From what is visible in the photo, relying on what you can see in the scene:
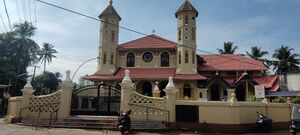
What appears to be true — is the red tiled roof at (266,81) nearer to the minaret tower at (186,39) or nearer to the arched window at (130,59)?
the minaret tower at (186,39)

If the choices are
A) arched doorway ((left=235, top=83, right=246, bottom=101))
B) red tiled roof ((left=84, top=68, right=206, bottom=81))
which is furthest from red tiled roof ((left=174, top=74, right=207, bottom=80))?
arched doorway ((left=235, top=83, right=246, bottom=101))

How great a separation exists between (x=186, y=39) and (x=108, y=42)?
30.8 feet

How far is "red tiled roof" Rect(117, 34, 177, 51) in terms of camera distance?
32.4m

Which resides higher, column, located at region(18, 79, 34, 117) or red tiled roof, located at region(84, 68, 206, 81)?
red tiled roof, located at region(84, 68, 206, 81)

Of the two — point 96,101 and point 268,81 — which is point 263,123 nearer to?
point 96,101

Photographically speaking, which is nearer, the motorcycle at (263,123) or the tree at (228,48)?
A: the motorcycle at (263,123)

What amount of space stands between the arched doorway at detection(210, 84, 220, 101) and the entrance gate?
17.5 metres

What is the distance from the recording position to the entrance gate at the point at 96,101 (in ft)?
53.9

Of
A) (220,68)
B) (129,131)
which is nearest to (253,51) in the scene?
(220,68)

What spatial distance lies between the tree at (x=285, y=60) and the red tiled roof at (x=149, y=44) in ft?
82.5

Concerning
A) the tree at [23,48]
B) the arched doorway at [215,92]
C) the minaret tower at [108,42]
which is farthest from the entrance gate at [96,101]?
the tree at [23,48]

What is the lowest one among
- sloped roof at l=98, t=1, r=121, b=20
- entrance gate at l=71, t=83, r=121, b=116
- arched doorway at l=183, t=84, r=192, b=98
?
entrance gate at l=71, t=83, r=121, b=116

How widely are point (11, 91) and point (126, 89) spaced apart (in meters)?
28.6

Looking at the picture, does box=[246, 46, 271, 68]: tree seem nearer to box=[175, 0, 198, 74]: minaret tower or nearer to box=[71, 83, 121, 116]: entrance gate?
box=[175, 0, 198, 74]: minaret tower
